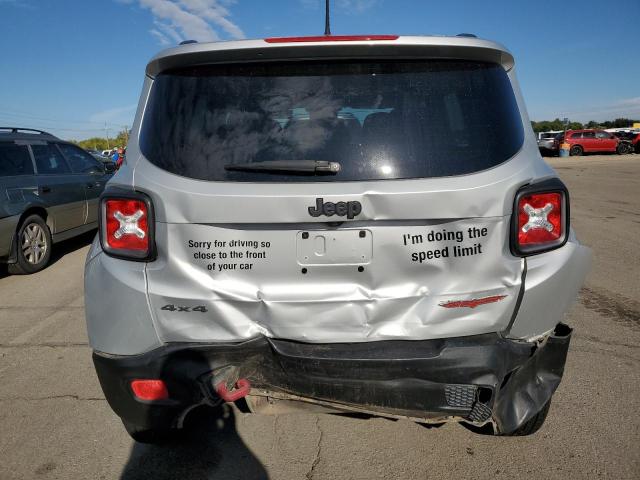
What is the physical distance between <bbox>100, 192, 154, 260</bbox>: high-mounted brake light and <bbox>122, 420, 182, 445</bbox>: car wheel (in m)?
0.83

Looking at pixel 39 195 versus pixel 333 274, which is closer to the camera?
pixel 333 274

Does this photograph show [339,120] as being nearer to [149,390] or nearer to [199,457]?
[149,390]

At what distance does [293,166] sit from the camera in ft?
6.37

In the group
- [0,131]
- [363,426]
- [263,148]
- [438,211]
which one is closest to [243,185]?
[263,148]

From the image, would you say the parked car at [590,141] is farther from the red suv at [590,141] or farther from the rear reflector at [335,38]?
the rear reflector at [335,38]

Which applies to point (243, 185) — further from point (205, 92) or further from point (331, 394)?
point (331, 394)

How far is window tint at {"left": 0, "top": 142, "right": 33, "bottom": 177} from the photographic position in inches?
237

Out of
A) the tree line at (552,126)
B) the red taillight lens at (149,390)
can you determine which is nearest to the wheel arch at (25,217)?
the red taillight lens at (149,390)

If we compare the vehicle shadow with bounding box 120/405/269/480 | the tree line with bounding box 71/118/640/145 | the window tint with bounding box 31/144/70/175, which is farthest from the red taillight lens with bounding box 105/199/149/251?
the tree line with bounding box 71/118/640/145

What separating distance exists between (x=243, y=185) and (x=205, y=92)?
47cm

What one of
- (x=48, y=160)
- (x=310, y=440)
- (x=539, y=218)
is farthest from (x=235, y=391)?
(x=48, y=160)

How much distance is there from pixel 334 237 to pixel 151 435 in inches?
53.9

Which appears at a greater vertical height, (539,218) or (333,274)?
(539,218)

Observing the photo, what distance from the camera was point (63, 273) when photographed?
6250 millimetres
